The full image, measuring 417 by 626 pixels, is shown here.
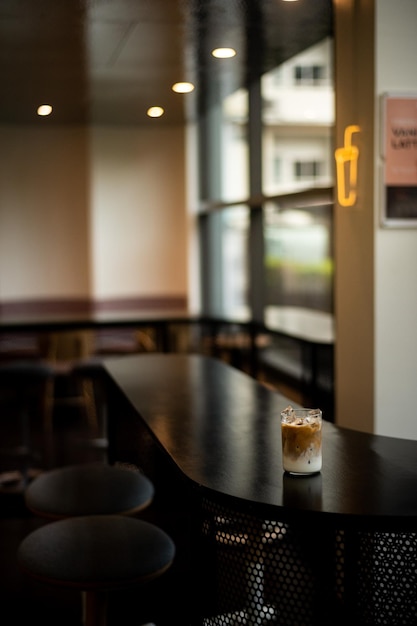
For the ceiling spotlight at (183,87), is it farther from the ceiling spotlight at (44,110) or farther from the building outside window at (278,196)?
the ceiling spotlight at (44,110)

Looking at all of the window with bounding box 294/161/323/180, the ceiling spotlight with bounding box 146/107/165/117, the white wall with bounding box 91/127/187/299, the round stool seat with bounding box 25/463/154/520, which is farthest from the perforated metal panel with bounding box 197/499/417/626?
the white wall with bounding box 91/127/187/299

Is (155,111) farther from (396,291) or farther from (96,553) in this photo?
(96,553)

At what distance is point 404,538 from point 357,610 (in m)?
0.21

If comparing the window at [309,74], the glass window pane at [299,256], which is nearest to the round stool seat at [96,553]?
the glass window pane at [299,256]

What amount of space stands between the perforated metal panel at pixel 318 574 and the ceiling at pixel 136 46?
7.25 feet

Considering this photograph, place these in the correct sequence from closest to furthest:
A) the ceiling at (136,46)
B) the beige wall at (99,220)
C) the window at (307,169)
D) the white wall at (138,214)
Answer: the ceiling at (136,46) → the window at (307,169) → the beige wall at (99,220) → the white wall at (138,214)

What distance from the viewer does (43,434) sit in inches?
253

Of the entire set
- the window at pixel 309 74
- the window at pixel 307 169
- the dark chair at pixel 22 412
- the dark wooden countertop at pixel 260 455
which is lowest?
the dark chair at pixel 22 412

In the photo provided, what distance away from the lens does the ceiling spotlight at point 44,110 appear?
4.56 m

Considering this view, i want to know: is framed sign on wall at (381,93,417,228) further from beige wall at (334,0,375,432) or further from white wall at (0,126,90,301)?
white wall at (0,126,90,301)

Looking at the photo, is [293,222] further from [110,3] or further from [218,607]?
[218,607]

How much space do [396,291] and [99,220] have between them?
189 inches

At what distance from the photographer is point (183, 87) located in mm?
5125

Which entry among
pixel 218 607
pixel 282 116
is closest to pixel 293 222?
pixel 282 116
